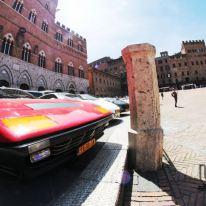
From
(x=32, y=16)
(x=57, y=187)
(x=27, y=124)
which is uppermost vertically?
(x=32, y=16)

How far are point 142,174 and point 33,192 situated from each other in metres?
1.56

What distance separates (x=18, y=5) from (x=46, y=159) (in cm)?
2120

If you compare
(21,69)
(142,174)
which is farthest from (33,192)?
(21,69)

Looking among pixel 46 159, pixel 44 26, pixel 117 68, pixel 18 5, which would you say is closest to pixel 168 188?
pixel 46 159

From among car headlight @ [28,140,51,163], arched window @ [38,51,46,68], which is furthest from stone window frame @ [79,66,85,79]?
car headlight @ [28,140,51,163]

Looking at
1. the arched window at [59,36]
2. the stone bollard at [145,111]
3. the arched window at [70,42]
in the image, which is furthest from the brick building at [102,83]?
the stone bollard at [145,111]

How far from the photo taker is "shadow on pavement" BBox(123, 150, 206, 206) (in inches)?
80.7

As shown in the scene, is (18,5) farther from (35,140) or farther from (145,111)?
(35,140)

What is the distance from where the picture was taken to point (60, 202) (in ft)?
5.87

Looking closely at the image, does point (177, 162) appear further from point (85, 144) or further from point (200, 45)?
point (200, 45)

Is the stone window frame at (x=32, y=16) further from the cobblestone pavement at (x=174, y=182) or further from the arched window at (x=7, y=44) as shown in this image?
the cobblestone pavement at (x=174, y=182)

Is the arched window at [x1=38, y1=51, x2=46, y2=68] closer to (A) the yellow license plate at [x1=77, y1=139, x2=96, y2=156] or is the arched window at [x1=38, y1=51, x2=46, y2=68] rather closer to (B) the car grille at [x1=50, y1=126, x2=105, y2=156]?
(A) the yellow license plate at [x1=77, y1=139, x2=96, y2=156]

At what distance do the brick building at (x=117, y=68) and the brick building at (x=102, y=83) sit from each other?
4.15 m

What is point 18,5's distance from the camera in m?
18.3
